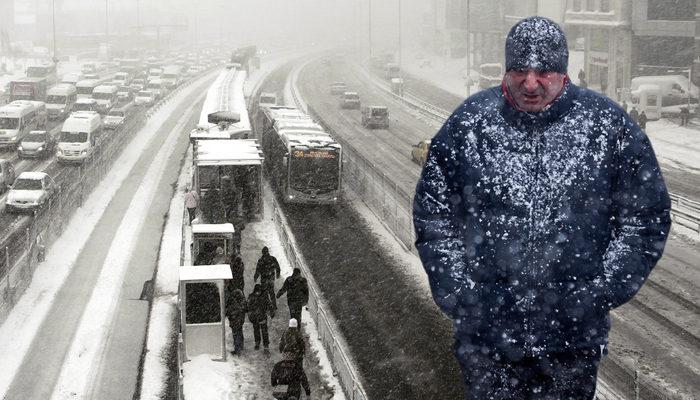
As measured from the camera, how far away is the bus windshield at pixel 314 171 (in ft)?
123

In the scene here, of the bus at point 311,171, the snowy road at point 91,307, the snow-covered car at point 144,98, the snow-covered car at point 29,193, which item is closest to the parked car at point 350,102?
the snow-covered car at point 144,98

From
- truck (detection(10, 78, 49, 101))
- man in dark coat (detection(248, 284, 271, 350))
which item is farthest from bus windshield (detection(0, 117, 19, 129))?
man in dark coat (detection(248, 284, 271, 350))

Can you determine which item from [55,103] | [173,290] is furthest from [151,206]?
[55,103]

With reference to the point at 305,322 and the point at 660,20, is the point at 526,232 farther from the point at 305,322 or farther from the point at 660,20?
the point at 660,20

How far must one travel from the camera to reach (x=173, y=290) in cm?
2691

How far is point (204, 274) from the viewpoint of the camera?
19969 mm

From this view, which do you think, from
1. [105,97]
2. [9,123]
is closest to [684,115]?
[9,123]

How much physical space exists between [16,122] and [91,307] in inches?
1282

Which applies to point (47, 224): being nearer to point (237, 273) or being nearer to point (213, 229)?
point (213, 229)

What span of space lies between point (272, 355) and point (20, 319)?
302 inches

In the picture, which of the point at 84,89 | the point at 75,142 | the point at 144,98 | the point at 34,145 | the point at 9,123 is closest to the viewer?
the point at 75,142

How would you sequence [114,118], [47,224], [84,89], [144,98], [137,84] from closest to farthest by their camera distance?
[47,224]
[114,118]
[84,89]
[144,98]
[137,84]

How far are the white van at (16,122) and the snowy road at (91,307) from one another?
1267 centimetres

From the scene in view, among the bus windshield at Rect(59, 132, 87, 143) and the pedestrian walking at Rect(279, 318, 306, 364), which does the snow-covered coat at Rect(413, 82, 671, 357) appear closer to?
the pedestrian walking at Rect(279, 318, 306, 364)
